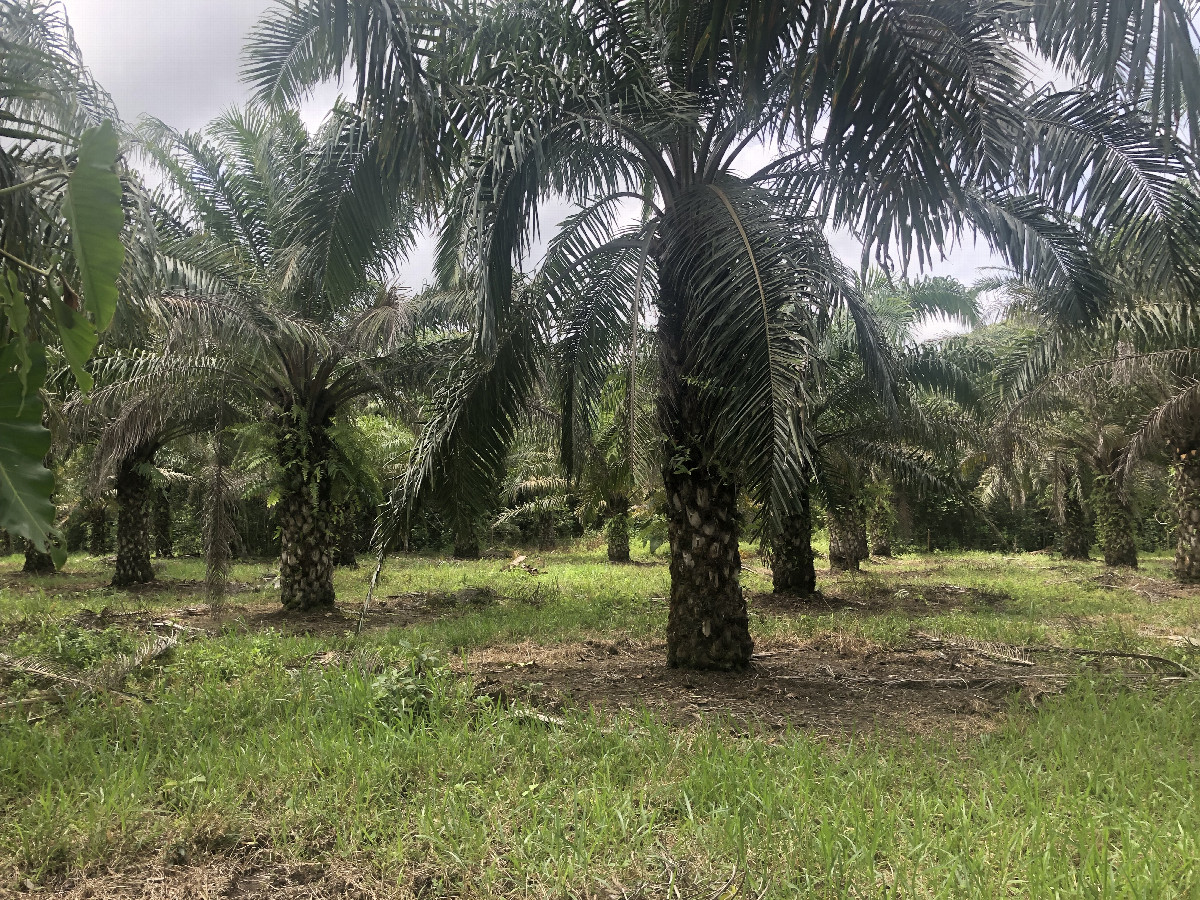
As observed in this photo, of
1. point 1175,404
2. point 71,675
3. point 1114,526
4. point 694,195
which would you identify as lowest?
point 71,675

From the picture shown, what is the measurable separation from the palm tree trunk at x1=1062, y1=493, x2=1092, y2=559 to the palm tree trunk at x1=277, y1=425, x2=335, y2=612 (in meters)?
17.2

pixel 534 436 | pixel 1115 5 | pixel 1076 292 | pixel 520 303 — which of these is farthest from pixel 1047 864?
pixel 534 436

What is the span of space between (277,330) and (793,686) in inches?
234

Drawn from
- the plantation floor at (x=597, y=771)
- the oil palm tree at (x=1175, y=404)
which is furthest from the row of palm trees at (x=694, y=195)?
→ the oil palm tree at (x=1175, y=404)

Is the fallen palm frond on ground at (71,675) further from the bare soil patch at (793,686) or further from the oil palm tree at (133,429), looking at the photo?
the oil palm tree at (133,429)

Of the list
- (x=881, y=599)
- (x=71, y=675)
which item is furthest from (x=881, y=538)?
(x=71, y=675)

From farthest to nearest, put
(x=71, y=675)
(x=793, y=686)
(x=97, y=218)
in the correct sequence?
1. (x=793, y=686)
2. (x=71, y=675)
3. (x=97, y=218)

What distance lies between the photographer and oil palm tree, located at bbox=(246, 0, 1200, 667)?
379cm

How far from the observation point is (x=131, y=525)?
1197 cm

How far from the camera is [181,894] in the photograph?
Answer: 2.28 meters

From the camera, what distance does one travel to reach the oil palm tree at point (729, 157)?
379 cm

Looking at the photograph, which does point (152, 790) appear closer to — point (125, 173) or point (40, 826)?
point (40, 826)

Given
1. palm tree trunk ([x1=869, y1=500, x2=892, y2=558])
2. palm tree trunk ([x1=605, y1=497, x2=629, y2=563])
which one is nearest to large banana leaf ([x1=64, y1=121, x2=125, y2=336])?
palm tree trunk ([x1=605, y1=497, x2=629, y2=563])

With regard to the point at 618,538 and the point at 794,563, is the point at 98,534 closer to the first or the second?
the point at 618,538
